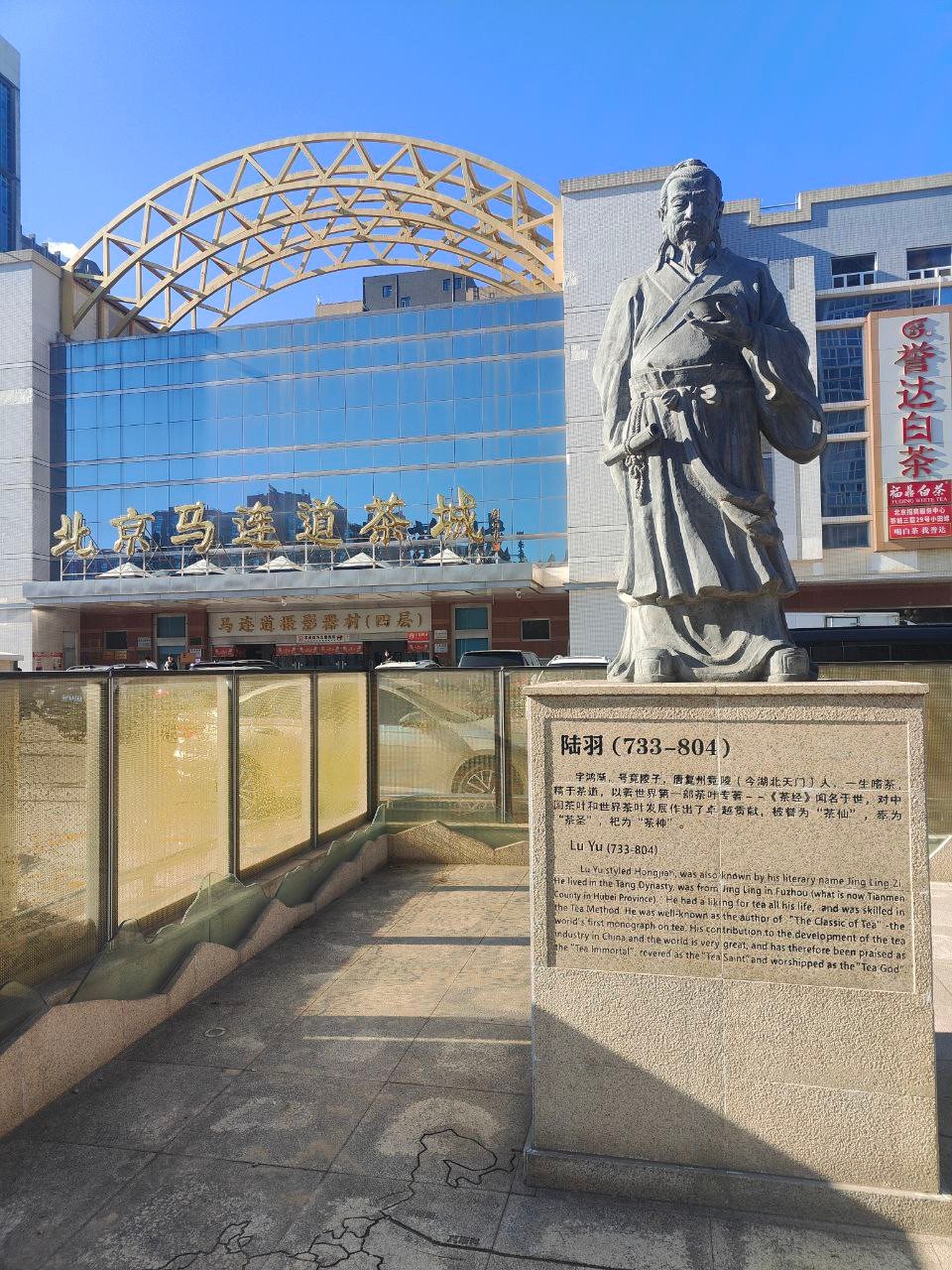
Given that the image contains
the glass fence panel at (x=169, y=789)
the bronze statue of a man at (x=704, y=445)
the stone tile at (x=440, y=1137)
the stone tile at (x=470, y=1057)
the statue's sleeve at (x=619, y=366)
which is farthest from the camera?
the glass fence panel at (x=169, y=789)

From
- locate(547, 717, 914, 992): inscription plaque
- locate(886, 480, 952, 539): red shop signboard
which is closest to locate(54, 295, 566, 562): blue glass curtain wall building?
locate(886, 480, 952, 539): red shop signboard

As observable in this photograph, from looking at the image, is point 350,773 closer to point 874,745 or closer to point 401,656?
point 874,745

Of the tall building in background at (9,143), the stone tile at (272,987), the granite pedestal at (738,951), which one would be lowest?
the stone tile at (272,987)

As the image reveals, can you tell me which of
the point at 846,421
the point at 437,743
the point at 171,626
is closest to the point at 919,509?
the point at 846,421

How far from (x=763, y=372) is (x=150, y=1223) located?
454cm

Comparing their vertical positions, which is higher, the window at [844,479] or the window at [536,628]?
the window at [844,479]

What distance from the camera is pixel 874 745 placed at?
323cm

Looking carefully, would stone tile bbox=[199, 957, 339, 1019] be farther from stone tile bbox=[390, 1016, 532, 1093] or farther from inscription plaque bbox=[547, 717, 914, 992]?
inscription plaque bbox=[547, 717, 914, 992]

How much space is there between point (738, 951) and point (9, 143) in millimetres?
128307

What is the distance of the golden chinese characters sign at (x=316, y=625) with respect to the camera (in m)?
30.0

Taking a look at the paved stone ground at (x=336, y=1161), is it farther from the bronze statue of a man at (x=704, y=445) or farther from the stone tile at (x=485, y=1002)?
the bronze statue of a man at (x=704, y=445)

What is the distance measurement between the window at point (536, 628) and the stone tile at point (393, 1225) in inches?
1028

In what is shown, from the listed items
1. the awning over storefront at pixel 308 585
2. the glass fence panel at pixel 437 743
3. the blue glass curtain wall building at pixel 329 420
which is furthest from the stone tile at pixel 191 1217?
the blue glass curtain wall building at pixel 329 420

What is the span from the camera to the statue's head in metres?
4.07
